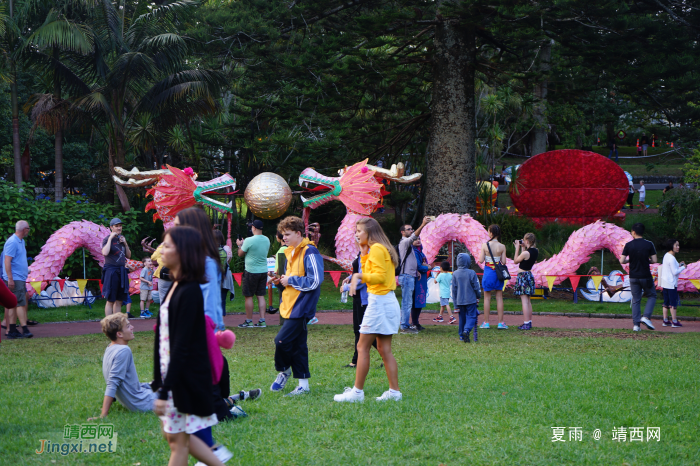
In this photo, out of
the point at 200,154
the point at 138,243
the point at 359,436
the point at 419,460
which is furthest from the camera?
the point at 200,154

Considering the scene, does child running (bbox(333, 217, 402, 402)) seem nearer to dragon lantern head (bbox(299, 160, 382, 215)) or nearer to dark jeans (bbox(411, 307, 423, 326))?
dark jeans (bbox(411, 307, 423, 326))

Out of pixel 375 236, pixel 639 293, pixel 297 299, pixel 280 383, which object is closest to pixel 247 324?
pixel 280 383

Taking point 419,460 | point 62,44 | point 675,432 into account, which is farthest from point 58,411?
point 62,44

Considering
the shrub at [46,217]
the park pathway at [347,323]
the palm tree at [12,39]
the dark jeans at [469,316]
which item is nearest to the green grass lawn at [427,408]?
the dark jeans at [469,316]

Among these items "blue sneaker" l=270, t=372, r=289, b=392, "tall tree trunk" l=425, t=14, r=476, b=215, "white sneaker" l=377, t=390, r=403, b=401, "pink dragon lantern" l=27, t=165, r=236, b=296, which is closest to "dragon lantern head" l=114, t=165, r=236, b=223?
"pink dragon lantern" l=27, t=165, r=236, b=296

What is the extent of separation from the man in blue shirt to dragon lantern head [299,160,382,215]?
5613 millimetres

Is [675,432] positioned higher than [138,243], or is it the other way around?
[138,243]

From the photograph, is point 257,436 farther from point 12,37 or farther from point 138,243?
point 12,37

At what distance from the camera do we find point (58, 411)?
571 centimetres

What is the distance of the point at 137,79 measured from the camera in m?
17.5

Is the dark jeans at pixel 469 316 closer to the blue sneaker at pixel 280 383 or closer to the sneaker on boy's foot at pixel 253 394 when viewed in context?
the blue sneaker at pixel 280 383

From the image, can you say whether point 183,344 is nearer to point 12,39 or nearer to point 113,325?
point 113,325

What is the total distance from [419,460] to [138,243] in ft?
47.0

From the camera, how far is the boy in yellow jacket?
6078 millimetres
